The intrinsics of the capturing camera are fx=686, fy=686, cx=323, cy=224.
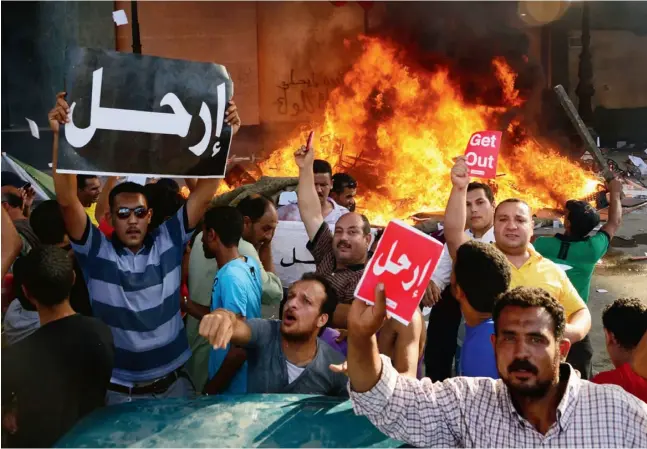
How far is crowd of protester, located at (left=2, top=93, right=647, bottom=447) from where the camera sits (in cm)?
221

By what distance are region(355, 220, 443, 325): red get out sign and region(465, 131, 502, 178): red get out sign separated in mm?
3179

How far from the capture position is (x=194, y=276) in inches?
169

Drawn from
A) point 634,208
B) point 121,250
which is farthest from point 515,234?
point 634,208

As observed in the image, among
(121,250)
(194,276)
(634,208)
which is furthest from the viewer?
(634,208)

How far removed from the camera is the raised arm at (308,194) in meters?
4.36

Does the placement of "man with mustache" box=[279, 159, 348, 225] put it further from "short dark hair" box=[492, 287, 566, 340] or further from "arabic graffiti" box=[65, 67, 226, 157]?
"short dark hair" box=[492, 287, 566, 340]

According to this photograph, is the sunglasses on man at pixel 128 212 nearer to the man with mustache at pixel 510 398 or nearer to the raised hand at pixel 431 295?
the raised hand at pixel 431 295

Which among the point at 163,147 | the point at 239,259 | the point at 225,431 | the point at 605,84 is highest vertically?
the point at 605,84

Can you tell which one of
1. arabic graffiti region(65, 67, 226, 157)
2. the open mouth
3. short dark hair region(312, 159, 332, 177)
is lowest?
the open mouth

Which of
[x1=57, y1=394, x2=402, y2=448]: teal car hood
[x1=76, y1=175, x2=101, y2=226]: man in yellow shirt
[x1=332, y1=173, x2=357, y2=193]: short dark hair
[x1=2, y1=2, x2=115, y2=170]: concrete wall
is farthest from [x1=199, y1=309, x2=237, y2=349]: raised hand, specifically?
[x1=2, y1=2, x2=115, y2=170]: concrete wall

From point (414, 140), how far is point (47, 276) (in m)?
12.3

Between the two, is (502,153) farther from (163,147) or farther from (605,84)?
(163,147)

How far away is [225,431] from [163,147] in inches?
70.8

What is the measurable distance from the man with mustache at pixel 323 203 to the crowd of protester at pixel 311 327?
100 cm
